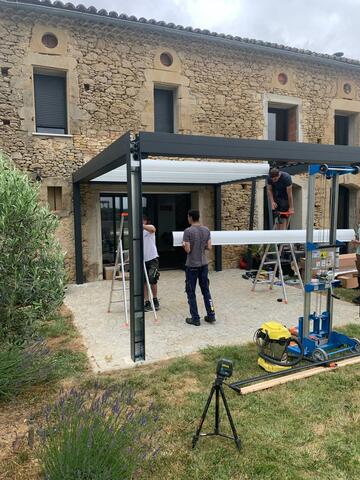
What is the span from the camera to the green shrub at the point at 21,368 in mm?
3195

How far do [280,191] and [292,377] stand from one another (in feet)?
11.7

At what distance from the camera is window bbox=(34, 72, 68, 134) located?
27.7 feet

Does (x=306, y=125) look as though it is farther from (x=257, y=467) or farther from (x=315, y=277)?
(x=257, y=467)

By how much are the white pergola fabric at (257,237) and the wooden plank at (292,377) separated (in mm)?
1968

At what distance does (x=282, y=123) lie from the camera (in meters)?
11.3

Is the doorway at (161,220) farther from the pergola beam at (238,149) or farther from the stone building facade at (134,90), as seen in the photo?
the pergola beam at (238,149)

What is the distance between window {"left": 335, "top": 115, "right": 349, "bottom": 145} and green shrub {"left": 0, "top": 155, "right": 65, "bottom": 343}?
11.4 meters

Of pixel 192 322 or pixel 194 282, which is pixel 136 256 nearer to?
pixel 194 282

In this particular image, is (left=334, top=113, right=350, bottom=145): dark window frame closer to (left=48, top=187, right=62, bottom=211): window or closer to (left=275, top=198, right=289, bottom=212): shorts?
(left=275, top=198, right=289, bottom=212): shorts

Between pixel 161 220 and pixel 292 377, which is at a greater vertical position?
pixel 161 220

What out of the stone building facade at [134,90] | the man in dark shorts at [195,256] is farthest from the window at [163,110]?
the man in dark shorts at [195,256]

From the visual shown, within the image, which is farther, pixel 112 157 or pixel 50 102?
pixel 50 102

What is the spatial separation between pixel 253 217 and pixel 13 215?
7.74 metres

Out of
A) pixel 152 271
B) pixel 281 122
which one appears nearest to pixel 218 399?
pixel 152 271
